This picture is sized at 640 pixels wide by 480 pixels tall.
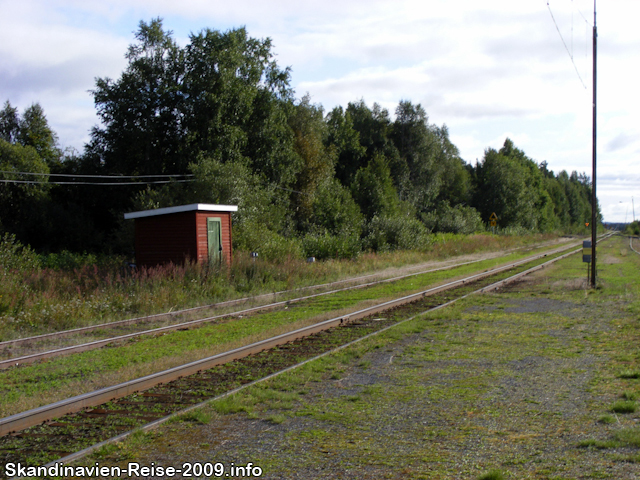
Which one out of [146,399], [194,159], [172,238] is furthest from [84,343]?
[194,159]

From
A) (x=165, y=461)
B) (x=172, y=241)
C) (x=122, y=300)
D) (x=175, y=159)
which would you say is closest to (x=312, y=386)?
(x=165, y=461)

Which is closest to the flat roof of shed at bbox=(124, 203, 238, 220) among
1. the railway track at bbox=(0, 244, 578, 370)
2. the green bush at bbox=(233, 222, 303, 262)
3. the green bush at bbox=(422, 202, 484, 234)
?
the railway track at bbox=(0, 244, 578, 370)

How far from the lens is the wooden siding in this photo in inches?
720

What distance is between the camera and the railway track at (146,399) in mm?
4922

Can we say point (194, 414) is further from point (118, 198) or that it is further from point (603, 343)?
point (118, 198)

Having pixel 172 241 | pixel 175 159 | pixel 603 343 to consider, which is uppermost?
pixel 175 159

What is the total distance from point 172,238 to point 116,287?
4337mm

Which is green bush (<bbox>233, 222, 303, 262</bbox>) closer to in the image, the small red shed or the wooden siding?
the small red shed

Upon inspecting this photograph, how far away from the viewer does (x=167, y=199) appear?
27.2m

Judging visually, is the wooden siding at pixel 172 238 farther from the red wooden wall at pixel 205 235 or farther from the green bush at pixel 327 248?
the green bush at pixel 327 248

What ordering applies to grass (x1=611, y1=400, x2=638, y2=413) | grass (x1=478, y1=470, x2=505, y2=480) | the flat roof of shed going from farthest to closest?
the flat roof of shed < grass (x1=611, y1=400, x2=638, y2=413) < grass (x1=478, y1=470, x2=505, y2=480)

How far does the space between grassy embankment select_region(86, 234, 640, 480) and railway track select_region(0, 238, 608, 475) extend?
41 cm

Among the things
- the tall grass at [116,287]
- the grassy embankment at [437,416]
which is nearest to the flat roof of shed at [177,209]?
the tall grass at [116,287]

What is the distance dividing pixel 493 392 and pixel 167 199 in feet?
75.9
